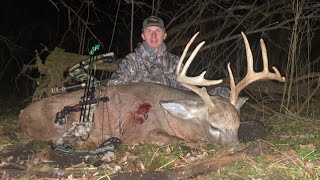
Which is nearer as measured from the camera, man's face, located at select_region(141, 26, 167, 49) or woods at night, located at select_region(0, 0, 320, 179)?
woods at night, located at select_region(0, 0, 320, 179)

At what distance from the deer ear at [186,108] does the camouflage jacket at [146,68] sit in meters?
1.00

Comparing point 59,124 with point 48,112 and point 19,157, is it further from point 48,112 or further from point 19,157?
point 19,157

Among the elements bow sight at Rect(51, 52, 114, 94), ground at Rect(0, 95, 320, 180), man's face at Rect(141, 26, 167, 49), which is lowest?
ground at Rect(0, 95, 320, 180)

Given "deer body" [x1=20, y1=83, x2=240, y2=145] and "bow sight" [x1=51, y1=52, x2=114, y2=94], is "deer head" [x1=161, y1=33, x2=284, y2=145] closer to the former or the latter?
"deer body" [x1=20, y1=83, x2=240, y2=145]

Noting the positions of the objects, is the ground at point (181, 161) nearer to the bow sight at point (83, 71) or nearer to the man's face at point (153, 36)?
the bow sight at point (83, 71)

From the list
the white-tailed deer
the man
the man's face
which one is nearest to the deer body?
the white-tailed deer

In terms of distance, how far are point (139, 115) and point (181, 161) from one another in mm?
1395

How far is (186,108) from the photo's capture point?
5492 millimetres

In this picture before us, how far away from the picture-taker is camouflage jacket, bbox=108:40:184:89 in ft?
20.7

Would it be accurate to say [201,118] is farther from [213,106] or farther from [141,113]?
[141,113]

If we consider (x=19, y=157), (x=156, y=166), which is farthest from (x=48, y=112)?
(x=156, y=166)

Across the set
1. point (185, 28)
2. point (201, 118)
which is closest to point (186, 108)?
point (201, 118)

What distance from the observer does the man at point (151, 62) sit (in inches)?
249

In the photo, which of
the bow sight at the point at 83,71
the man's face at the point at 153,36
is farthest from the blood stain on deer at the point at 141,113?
the man's face at the point at 153,36
